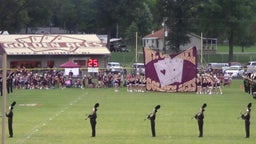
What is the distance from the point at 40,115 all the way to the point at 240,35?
61176 mm

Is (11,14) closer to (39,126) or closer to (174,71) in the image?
(174,71)

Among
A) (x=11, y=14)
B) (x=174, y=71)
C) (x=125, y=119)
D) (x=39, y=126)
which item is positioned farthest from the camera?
(x=11, y=14)

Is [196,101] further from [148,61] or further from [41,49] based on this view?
[41,49]

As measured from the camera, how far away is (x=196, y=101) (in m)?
42.4

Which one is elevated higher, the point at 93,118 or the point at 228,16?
the point at 228,16

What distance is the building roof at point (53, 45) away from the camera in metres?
66.8

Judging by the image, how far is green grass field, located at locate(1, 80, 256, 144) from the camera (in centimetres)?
2370

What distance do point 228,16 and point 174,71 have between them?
3955cm

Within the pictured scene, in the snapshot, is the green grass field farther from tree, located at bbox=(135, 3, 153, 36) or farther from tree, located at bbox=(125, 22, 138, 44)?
tree, located at bbox=(135, 3, 153, 36)

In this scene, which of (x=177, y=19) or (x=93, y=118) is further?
(x=177, y=19)

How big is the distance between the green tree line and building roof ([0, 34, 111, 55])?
21840 mm

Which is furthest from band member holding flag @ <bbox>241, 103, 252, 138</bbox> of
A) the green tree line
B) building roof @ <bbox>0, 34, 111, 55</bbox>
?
the green tree line

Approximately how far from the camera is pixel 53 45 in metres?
68.3

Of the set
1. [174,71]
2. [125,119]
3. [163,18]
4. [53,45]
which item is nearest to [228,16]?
[163,18]
